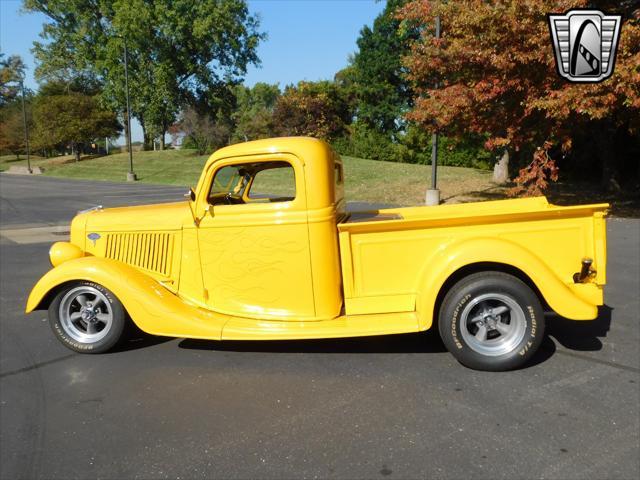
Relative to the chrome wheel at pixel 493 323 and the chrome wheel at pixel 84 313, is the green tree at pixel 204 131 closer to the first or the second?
the chrome wheel at pixel 84 313

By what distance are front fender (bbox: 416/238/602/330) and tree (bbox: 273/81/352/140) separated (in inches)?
1334

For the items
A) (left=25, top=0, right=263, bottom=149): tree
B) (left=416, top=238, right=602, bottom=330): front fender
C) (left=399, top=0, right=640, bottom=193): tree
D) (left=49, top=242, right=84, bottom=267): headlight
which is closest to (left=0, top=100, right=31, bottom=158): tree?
(left=25, top=0, right=263, bottom=149): tree

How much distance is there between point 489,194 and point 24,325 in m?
15.0

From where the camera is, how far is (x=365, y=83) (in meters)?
38.5

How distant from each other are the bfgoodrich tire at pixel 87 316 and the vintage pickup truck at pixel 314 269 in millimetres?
12

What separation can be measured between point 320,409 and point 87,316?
236cm

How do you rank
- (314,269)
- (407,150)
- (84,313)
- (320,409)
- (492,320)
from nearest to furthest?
(320,409) < (492,320) < (314,269) < (84,313) < (407,150)

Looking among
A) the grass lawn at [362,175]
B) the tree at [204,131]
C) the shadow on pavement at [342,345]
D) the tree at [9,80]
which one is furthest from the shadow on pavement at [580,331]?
the tree at [9,80]

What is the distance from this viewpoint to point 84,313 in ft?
14.3

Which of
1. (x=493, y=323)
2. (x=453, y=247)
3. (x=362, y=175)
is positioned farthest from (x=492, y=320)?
(x=362, y=175)

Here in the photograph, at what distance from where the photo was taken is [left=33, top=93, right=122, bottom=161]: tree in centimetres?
4262

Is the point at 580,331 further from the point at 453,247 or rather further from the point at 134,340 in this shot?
the point at 134,340

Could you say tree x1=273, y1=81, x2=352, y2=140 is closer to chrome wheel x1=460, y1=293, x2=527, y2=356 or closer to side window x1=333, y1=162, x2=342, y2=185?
side window x1=333, y1=162, x2=342, y2=185

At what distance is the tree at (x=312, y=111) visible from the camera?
37.2 m
